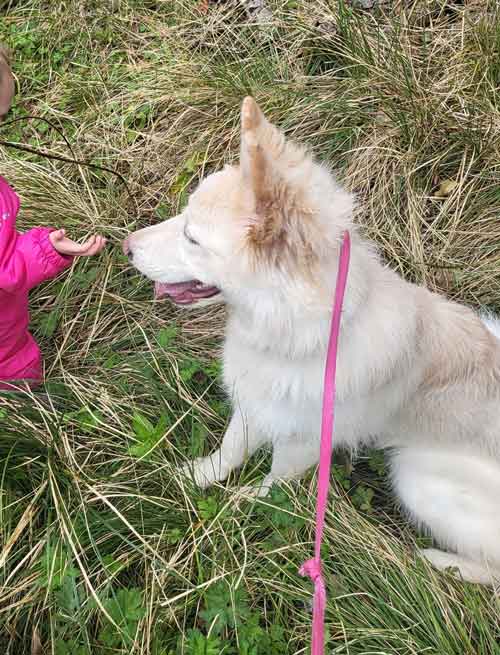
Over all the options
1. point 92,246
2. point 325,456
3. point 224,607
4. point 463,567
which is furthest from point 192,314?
point 463,567

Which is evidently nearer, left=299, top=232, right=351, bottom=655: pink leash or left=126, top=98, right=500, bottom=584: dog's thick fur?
left=299, top=232, right=351, bottom=655: pink leash

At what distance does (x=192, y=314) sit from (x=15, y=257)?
1.04 m

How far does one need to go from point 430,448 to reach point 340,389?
0.56 metres

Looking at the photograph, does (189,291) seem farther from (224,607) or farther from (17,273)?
(224,607)

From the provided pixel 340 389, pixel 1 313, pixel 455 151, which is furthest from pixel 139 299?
pixel 455 151

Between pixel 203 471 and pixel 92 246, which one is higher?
pixel 92 246

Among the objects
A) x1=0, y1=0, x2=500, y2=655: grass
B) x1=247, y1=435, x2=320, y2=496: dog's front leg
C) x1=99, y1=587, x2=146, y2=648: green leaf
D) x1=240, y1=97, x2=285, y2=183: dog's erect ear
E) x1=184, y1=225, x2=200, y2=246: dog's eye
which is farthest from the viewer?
x1=247, y1=435, x2=320, y2=496: dog's front leg

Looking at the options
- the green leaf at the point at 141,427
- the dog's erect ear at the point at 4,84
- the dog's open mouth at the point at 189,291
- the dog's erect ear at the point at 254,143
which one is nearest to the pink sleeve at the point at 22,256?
the dog's erect ear at the point at 4,84

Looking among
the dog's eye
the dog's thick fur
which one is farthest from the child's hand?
the dog's eye

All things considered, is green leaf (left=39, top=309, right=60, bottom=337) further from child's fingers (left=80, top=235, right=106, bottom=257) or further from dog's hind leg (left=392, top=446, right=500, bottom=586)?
dog's hind leg (left=392, top=446, right=500, bottom=586)

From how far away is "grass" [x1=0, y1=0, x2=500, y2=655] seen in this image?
1914 millimetres

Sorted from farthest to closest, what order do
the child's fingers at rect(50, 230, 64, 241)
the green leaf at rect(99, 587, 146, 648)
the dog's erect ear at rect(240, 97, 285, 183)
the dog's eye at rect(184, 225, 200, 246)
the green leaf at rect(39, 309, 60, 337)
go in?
1. the green leaf at rect(39, 309, 60, 337)
2. the child's fingers at rect(50, 230, 64, 241)
3. the green leaf at rect(99, 587, 146, 648)
4. the dog's eye at rect(184, 225, 200, 246)
5. the dog's erect ear at rect(240, 97, 285, 183)

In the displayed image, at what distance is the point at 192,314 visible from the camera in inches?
114

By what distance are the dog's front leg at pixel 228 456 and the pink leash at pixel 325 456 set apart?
74 centimetres
